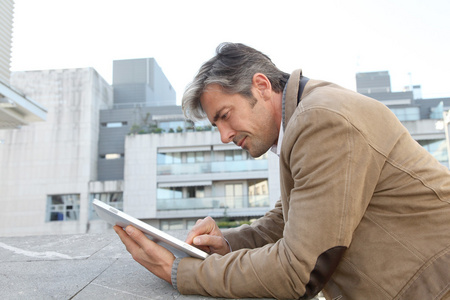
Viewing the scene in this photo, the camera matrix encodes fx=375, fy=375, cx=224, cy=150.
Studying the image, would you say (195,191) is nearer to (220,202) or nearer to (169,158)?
(220,202)

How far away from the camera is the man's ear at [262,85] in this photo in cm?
180

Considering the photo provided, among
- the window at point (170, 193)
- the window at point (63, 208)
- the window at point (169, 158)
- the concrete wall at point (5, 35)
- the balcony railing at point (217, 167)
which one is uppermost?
the concrete wall at point (5, 35)

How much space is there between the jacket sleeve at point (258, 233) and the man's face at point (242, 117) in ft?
1.29

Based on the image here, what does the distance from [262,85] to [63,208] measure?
31110 mm

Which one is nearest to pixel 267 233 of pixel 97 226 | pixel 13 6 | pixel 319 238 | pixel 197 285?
pixel 197 285

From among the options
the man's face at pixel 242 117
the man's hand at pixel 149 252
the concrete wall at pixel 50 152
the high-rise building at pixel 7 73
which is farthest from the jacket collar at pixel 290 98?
the concrete wall at pixel 50 152

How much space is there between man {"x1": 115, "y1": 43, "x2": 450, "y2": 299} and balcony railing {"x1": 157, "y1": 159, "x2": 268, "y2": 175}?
1048 inches

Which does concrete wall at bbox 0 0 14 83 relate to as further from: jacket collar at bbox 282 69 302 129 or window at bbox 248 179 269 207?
window at bbox 248 179 269 207

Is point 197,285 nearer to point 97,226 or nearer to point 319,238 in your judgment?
point 319,238

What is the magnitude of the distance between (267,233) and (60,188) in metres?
30.8

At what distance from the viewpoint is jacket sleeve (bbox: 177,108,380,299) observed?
1200mm

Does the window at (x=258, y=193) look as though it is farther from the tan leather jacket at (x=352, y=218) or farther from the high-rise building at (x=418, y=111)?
the tan leather jacket at (x=352, y=218)

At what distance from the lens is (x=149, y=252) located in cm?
150

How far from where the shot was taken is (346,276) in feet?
4.35
